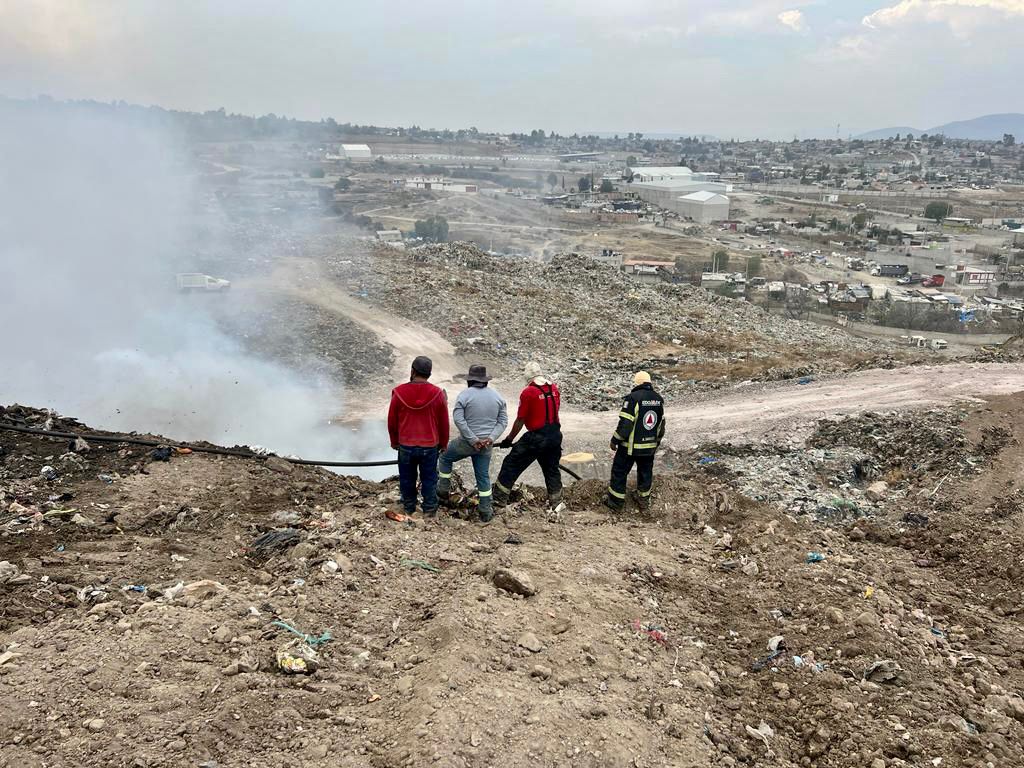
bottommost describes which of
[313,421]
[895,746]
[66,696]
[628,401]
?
[313,421]

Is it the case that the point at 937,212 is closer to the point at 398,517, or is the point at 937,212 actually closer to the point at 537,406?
the point at 537,406

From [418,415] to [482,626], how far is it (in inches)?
83.0

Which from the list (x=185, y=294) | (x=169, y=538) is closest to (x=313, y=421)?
(x=169, y=538)

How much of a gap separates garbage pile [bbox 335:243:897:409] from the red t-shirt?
20.7ft

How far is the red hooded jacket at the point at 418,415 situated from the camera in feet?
19.8

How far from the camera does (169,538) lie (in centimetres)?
587

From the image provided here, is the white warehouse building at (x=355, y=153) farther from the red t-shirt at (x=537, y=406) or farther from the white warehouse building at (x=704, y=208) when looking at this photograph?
the red t-shirt at (x=537, y=406)

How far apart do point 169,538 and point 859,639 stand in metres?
5.27

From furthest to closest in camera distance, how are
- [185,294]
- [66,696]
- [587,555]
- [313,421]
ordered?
[185,294], [313,421], [587,555], [66,696]

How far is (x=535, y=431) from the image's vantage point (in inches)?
263

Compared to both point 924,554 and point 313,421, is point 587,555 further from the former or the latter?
point 313,421

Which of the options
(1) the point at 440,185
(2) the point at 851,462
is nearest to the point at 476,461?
(2) the point at 851,462

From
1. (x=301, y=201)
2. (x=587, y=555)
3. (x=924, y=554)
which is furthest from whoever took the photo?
(x=301, y=201)

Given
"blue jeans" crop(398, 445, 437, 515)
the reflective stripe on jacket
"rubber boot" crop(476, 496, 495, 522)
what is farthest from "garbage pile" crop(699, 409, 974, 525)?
"blue jeans" crop(398, 445, 437, 515)
